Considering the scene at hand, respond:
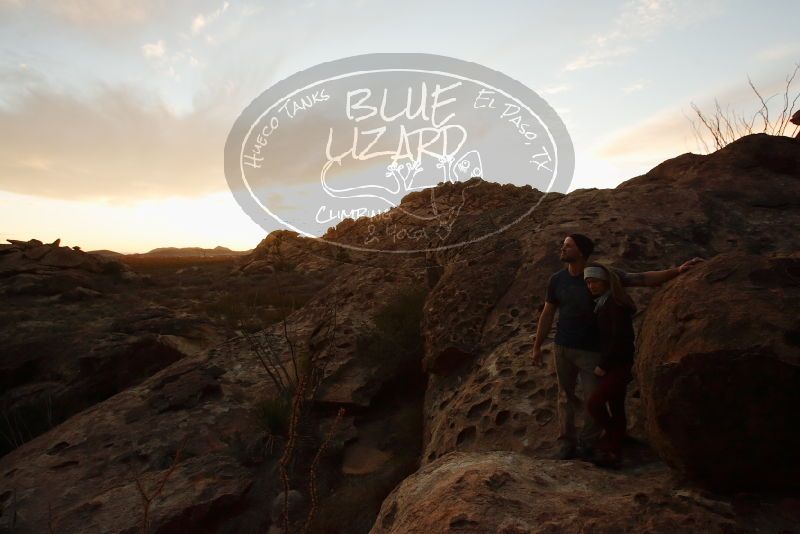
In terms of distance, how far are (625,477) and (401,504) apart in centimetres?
149

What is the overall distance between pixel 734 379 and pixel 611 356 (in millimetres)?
1002

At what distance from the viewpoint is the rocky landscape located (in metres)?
2.46

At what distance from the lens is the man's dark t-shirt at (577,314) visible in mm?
3668

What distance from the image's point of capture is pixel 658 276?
3381 mm

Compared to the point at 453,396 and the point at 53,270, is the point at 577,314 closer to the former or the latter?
the point at 453,396

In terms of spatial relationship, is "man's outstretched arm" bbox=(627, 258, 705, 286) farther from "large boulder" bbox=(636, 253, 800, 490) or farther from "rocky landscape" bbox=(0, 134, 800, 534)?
"large boulder" bbox=(636, 253, 800, 490)

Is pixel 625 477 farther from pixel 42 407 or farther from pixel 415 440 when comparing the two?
pixel 42 407

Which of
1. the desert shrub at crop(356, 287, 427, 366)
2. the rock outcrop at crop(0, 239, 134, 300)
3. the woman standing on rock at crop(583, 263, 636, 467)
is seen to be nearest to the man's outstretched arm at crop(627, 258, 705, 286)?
the woman standing on rock at crop(583, 263, 636, 467)

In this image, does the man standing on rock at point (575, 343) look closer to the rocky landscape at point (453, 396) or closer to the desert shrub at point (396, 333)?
the rocky landscape at point (453, 396)

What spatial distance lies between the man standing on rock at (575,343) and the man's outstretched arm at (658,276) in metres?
0.03

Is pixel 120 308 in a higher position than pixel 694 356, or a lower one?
higher

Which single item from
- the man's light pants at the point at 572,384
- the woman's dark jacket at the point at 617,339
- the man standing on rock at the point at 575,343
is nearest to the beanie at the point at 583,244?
the man standing on rock at the point at 575,343

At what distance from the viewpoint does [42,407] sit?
809 centimetres

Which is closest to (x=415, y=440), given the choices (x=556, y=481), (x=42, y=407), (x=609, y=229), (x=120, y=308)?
(x=556, y=481)
